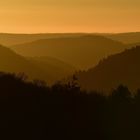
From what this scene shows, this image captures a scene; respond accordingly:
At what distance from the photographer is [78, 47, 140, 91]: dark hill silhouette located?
112 meters

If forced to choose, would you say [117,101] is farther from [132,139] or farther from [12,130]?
[12,130]

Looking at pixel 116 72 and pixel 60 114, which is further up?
pixel 60 114

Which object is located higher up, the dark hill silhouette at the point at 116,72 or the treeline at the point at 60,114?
the treeline at the point at 60,114

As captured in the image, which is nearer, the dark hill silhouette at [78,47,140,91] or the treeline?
the treeline

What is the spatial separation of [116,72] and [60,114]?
4331 inches

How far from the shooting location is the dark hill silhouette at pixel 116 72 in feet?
367

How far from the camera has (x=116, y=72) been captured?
4973 inches

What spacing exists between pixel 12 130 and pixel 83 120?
3.32 m

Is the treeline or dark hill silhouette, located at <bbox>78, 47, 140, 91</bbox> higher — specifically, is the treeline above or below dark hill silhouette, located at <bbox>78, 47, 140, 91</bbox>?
above

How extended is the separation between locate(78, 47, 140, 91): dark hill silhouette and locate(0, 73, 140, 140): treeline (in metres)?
86.0

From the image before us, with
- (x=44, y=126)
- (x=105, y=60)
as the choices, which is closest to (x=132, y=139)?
(x=44, y=126)

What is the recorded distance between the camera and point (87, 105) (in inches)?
744

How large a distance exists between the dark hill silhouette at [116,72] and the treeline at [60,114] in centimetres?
8598

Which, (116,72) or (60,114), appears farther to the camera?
(116,72)
